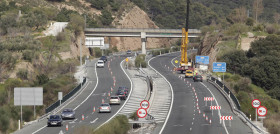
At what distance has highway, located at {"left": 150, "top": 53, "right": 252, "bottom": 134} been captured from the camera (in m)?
45.8

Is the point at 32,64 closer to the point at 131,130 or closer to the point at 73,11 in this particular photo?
the point at 131,130

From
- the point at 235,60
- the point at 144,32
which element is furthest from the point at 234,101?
the point at 144,32

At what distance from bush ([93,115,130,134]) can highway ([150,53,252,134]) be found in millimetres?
3502

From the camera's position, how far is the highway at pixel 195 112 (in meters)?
45.8

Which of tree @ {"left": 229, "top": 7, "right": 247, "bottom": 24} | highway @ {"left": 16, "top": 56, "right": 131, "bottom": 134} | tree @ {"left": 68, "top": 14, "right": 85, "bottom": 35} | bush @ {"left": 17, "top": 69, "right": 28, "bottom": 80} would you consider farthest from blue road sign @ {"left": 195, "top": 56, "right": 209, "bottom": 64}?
tree @ {"left": 229, "top": 7, "right": 247, "bottom": 24}

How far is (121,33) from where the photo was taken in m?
132

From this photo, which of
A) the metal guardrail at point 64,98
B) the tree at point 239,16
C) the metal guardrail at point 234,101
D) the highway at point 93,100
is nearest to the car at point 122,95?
the highway at point 93,100

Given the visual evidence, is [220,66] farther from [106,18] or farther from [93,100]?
[106,18]

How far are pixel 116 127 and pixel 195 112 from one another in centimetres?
1745

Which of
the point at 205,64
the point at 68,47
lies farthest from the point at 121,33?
the point at 205,64

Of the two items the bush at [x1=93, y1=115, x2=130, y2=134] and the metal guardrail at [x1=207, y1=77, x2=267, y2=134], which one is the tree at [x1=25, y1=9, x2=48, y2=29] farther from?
the bush at [x1=93, y1=115, x2=130, y2=134]

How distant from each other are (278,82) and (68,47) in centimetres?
5438

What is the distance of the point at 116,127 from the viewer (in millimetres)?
42250

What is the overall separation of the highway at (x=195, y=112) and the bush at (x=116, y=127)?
11.5ft
